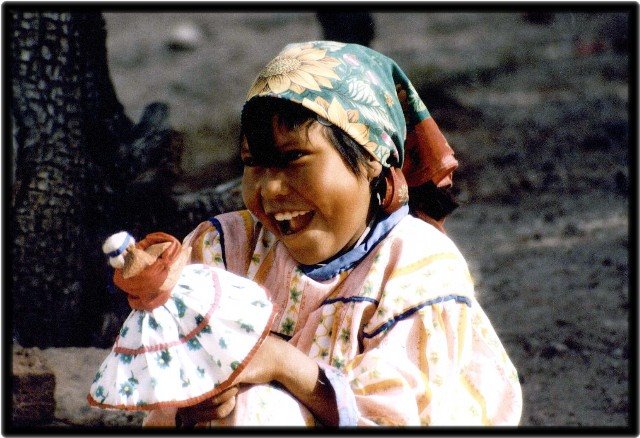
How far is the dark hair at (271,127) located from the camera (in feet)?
7.93

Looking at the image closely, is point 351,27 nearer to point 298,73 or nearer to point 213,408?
point 298,73

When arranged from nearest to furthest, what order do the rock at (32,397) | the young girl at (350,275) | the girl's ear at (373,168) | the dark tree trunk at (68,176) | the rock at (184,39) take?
the young girl at (350,275) < the girl's ear at (373,168) < the rock at (32,397) < the dark tree trunk at (68,176) < the rock at (184,39)

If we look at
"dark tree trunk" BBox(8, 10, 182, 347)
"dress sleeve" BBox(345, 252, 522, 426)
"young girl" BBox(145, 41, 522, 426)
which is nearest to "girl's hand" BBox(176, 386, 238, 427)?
"young girl" BBox(145, 41, 522, 426)

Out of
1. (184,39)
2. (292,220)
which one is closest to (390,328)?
(292,220)

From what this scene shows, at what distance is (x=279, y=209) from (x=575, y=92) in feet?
20.7

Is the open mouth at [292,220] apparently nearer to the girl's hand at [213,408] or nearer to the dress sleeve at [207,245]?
the dress sleeve at [207,245]

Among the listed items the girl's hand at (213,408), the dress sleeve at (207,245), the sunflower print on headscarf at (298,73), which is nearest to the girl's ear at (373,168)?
the sunflower print on headscarf at (298,73)

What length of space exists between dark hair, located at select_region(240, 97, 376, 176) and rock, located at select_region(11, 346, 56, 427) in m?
1.68

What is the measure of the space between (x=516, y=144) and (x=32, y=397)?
15.9ft

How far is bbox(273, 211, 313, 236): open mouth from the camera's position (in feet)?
8.16

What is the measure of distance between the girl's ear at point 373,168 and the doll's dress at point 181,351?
25.6 inches

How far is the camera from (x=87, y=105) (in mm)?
3867

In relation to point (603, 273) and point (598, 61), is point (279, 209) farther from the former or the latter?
point (598, 61)

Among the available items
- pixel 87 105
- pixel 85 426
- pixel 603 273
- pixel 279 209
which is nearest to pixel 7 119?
pixel 87 105
